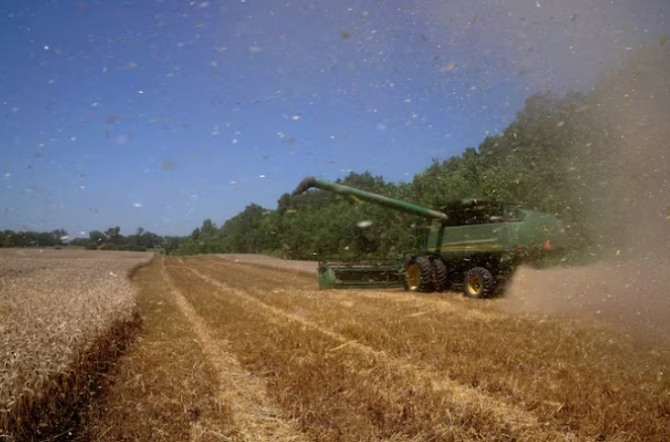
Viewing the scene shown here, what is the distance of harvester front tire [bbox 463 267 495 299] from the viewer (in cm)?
1131

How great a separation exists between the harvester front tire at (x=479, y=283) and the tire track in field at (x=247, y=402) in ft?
21.8

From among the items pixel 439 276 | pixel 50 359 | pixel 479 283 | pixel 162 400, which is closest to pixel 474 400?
pixel 162 400

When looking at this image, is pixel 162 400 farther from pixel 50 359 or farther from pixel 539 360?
pixel 539 360

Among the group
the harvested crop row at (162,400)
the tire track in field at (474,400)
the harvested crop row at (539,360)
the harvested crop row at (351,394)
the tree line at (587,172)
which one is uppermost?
the tree line at (587,172)

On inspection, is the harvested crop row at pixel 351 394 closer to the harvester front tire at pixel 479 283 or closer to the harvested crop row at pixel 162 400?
the harvested crop row at pixel 162 400

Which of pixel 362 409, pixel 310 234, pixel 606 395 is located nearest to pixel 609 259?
pixel 606 395

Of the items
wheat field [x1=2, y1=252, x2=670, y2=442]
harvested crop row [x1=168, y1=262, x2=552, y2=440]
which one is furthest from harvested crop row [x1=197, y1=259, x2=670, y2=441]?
harvested crop row [x1=168, y1=262, x2=552, y2=440]

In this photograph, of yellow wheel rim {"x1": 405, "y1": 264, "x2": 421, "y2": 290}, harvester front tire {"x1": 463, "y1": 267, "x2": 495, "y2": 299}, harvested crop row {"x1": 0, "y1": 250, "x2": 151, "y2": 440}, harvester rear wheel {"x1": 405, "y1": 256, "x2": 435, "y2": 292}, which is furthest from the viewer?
yellow wheel rim {"x1": 405, "y1": 264, "x2": 421, "y2": 290}

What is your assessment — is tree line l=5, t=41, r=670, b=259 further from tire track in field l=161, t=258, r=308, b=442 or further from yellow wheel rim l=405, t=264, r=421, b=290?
tire track in field l=161, t=258, r=308, b=442

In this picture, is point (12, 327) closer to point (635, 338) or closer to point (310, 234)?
point (635, 338)

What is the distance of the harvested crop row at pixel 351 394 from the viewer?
3523 mm

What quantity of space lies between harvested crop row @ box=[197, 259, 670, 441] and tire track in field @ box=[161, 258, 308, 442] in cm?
176

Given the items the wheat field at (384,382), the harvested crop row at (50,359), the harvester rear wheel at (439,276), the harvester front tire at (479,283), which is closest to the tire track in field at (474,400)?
the wheat field at (384,382)

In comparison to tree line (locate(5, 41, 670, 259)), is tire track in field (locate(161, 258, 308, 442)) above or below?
below
